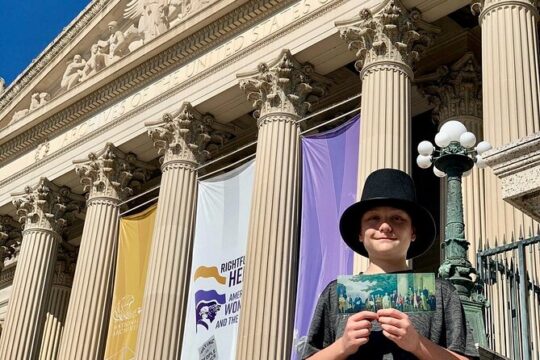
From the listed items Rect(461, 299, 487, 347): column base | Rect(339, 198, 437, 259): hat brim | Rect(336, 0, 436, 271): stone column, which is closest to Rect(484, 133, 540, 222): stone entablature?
Rect(339, 198, 437, 259): hat brim

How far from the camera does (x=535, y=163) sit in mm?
6078

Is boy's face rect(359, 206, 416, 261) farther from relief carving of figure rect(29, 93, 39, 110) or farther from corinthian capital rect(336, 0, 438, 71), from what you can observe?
relief carving of figure rect(29, 93, 39, 110)

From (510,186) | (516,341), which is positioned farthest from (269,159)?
(510,186)

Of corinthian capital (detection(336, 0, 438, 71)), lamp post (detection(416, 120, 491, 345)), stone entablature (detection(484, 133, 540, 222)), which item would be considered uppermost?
corinthian capital (detection(336, 0, 438, 71))

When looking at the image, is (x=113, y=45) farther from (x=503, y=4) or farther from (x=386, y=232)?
(x=386, y=232)

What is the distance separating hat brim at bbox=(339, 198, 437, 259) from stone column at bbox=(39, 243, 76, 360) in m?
28.6

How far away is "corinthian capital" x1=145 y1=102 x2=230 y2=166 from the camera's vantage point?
24547mm

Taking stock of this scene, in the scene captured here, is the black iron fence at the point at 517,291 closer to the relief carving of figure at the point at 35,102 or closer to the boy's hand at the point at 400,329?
the boy's hand at the point at 400,329

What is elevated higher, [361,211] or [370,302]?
[361,211]

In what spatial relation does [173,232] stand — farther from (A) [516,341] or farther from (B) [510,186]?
(B) [510,186]

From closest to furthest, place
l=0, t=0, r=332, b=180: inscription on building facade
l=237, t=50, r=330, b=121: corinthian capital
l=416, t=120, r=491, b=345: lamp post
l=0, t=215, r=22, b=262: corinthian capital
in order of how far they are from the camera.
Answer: l=416, t=120, r=491, b=345: lamp post
l=237, t=50, r=330, b=121: corinthian capital
l=0, t=0, r=332, b=180: inscription on building facade
l=0, t=215, r=22, b=262: corinthian capital

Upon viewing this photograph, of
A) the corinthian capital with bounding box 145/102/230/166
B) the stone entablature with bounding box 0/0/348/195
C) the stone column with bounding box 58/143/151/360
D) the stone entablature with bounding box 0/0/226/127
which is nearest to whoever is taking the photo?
the stone entablature with bounding box 0/0/348/195

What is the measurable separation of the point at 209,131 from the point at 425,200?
6589 millimetres

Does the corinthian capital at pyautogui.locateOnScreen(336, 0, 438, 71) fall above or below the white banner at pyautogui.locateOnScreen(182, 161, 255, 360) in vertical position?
above
